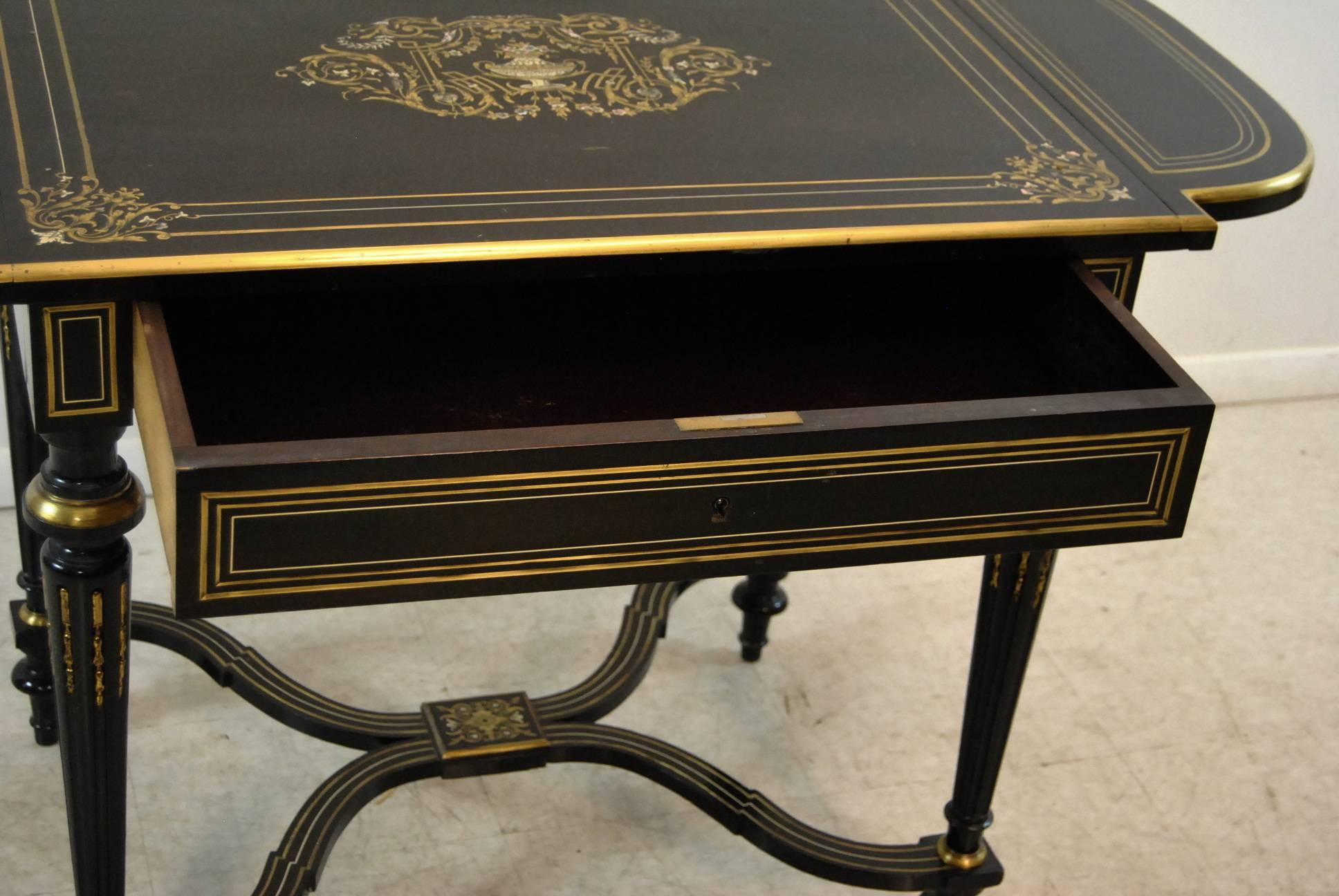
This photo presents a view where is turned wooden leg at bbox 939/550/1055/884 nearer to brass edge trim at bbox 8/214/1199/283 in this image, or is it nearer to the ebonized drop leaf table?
the ebonized drop leaf table

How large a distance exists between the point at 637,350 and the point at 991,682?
1.39ft

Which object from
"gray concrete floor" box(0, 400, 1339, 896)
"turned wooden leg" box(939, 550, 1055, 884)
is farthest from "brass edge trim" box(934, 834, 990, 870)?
"gray concrete floor" box(0, 400, 1339, 896)

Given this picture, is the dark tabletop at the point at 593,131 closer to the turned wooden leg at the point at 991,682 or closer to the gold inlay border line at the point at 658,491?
the gold inlay border line at the point at 658,491

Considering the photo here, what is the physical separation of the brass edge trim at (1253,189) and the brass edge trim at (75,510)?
759mm

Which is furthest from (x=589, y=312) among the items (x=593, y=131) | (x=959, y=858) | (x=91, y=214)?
(x=959, y=858)

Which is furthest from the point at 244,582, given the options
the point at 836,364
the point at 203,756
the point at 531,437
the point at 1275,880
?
the point at 1275,880

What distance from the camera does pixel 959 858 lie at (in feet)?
5.09

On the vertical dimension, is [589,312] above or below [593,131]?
below

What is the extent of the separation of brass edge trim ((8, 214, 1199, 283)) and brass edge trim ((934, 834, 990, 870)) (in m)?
0.64

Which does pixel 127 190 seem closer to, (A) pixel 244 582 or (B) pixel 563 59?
(A) pixel 244 582

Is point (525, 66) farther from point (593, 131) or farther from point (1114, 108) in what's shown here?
point (1114, 108)

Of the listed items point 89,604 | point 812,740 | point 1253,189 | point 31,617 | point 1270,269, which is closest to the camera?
point 89,604

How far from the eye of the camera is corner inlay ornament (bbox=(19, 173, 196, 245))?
1019 millimetres

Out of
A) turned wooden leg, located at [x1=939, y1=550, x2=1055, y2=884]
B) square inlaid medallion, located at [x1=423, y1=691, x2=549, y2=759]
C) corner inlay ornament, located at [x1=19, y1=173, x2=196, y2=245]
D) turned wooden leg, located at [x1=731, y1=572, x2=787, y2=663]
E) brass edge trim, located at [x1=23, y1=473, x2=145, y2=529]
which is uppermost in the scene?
corner inlay ornament, located at [x1=19, y1=173, x2=196, y2=245]
